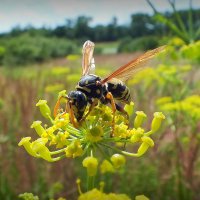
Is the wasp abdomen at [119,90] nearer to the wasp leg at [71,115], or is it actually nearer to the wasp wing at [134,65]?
the wasp wing at [134,65]

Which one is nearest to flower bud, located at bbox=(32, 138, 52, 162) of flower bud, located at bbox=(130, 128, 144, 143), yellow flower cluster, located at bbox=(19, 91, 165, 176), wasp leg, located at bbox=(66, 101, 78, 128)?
yellow flower cluster, located at bbox=(19, 91, 165, 176)

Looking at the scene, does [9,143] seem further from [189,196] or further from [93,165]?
[93,165]

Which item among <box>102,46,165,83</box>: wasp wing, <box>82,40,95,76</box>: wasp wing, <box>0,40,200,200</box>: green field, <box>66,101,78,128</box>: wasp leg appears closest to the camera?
<box>66,101,78,128</box>: wasp leg

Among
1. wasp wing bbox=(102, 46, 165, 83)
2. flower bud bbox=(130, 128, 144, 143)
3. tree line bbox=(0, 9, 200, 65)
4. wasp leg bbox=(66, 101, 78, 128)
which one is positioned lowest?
flower bud bbox=(130, 128, 144, 143)

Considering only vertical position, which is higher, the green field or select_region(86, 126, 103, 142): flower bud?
select_region(86, 126, 103, 142): flower bud

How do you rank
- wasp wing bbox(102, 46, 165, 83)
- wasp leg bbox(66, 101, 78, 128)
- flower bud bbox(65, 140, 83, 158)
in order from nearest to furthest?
flower bud bbox(65, 140, 83, 158) → wasp leg bbox(66, 101, 78, 128) → wasp wing bbox(102, 46, 165, 83)

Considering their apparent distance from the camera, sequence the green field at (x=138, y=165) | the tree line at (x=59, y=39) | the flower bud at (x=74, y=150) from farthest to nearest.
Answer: the tree line at (x=59, y=39) → the green field at (x=138, y=165) → the flower bud at (x=74, y=150)

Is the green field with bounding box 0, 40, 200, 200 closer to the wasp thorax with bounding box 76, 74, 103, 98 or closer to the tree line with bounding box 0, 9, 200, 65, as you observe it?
the wasp thorax with bounding box 76, 74, 103, 98

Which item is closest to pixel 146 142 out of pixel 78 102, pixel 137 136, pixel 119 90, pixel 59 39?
pixel 137 136

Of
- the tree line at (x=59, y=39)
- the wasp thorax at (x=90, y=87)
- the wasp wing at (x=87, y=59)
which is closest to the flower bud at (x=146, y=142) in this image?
the wasp thorax at (x=90, y=87)
